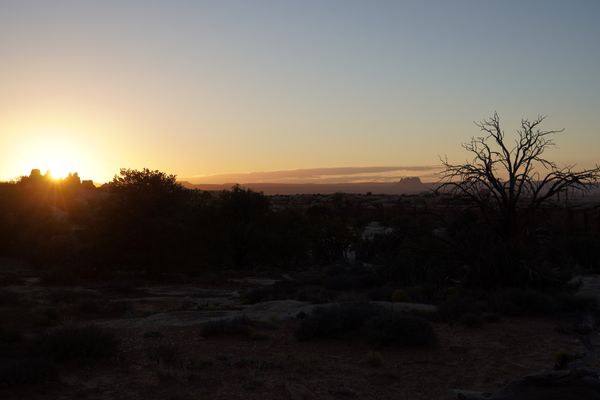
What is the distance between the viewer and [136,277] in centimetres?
2942

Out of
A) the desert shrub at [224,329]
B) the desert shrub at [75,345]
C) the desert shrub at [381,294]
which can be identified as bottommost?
the desert shrub at [381,294]

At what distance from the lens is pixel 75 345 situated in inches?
435

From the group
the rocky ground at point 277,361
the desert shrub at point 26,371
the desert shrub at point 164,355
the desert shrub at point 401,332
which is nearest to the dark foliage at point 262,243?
the rocky ground at point 277,361

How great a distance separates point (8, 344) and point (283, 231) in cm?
2875

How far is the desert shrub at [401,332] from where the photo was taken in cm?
1259

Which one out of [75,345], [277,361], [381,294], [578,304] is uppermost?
[75,345]

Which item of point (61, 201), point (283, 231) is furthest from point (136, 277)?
point (61, 201)

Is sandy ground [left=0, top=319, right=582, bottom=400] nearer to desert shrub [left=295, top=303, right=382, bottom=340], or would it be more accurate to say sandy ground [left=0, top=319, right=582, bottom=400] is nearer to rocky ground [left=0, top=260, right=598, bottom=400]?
rocky ground [left=0, top=260, right=598, bottom=400]

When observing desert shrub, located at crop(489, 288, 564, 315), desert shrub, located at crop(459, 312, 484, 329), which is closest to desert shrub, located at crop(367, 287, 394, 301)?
desert shrub, located at crop(489, 288, 564, 315)

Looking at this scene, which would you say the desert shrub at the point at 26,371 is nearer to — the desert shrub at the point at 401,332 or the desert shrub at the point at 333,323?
the desert shrub at the point at 333,323

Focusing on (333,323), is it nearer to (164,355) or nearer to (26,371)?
(164,355)

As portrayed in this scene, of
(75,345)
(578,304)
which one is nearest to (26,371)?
(75,345)

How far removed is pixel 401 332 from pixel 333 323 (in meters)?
1.63

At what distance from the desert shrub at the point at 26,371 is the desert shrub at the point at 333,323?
559 cm
